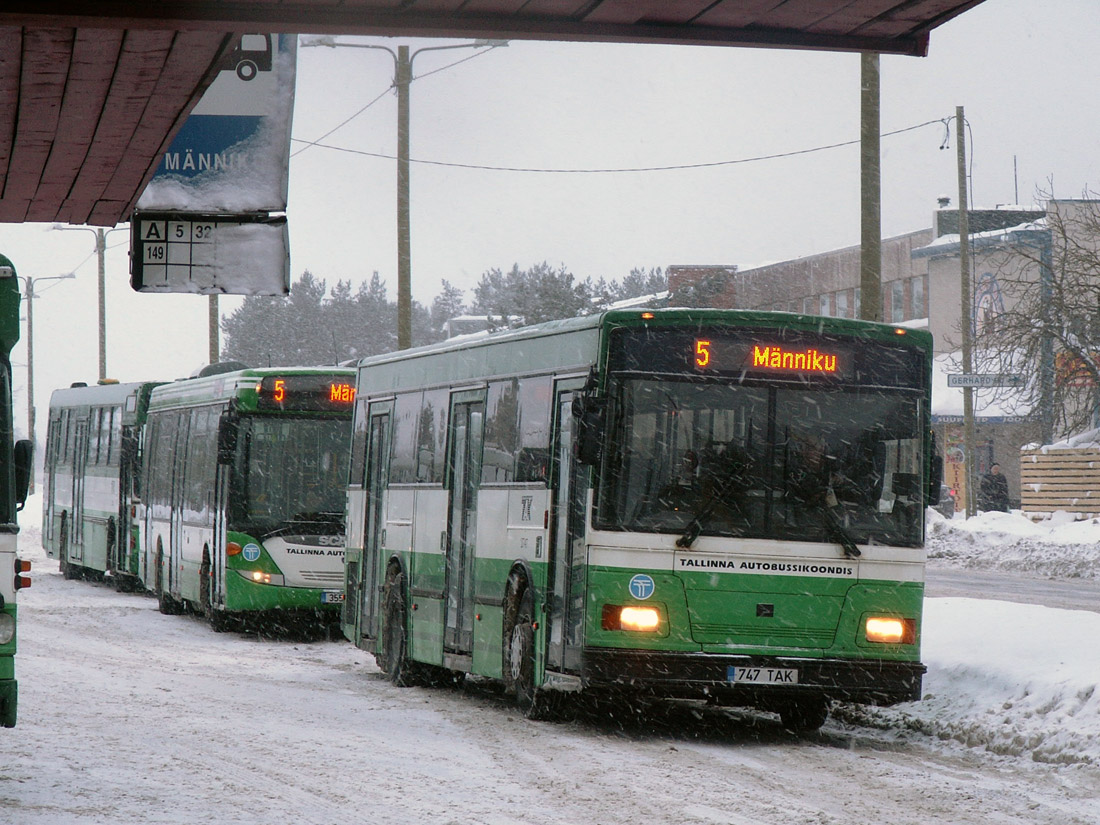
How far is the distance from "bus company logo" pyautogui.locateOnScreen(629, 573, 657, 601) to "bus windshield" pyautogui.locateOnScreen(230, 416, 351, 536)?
10015 millimetres

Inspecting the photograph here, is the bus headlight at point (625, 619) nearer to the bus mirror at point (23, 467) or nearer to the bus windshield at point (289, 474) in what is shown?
the bus mirror at point (23, 467)

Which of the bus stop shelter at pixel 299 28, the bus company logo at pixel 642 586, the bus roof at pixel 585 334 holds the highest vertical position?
the bus stop shelter at pixel 299 28

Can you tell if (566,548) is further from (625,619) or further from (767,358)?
(767,358)

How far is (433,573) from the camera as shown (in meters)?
15.6

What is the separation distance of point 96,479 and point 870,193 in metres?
17.5

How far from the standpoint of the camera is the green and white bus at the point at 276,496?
859 inches

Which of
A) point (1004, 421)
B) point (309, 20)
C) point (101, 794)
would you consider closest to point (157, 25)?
point (309, 20)

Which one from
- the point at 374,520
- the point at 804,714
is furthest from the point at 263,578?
the point at 804,714

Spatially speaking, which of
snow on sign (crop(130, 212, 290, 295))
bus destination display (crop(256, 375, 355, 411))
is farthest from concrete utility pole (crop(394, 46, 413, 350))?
snow on sign (crop(130, 212, 290, 295))

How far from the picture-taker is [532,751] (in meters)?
11.7

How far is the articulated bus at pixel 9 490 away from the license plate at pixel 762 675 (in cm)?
464

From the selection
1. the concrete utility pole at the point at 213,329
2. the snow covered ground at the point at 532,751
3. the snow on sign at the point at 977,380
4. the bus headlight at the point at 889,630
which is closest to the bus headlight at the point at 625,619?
the snow covered ground at the point at 532,751

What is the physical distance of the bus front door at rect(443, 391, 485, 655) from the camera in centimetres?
1481

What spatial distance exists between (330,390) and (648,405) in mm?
10369
